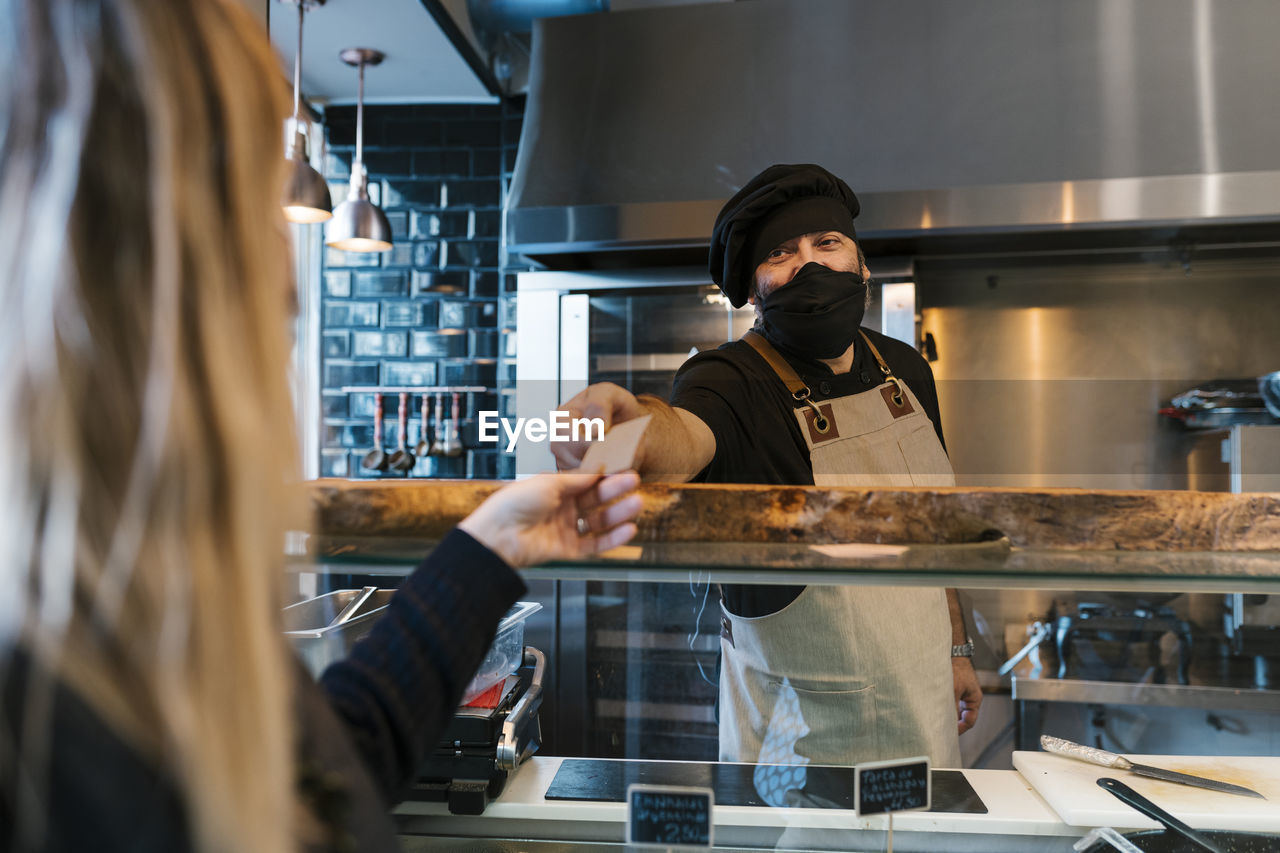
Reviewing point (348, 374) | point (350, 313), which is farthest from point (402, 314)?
point (348, 374)

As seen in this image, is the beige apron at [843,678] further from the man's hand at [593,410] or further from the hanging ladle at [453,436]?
the hanging ladle at [453,436]

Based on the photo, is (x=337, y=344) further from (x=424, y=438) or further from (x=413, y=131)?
(x=413, y=131)

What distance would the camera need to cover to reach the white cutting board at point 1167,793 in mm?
907

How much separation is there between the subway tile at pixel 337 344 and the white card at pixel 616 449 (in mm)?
2725

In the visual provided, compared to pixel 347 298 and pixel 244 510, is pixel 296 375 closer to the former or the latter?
pixel 244 510

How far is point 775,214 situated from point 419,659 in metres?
0.98

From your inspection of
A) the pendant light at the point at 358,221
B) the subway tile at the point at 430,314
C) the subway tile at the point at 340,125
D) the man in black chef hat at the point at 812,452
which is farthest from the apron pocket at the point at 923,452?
the subway tile at the point at 340,125

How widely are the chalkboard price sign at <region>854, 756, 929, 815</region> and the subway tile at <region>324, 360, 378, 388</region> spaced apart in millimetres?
2852

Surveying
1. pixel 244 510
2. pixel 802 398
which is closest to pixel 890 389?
pixel 802 398

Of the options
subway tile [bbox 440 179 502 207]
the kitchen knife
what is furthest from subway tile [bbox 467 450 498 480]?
the kitchen knife

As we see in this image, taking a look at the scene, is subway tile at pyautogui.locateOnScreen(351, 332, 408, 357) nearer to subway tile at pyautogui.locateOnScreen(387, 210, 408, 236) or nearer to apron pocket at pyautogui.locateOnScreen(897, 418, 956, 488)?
subway tile at pyautogui.locateOnScreen(387, 210, 408, 236)

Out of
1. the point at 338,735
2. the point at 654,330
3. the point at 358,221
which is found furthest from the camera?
the point at 654,330

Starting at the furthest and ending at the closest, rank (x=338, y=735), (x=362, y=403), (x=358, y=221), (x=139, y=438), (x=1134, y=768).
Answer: (x=362, y=403) → (x=358, y=221) → (x=1134, y=768) → (x=338, y=735) → (x=139, y=438)

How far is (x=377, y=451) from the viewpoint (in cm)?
306
